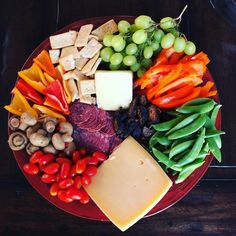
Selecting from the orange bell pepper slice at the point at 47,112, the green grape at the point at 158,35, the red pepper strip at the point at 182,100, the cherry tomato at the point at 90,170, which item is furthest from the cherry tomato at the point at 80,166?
the green grape at the point at 158,35

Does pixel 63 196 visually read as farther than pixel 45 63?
No

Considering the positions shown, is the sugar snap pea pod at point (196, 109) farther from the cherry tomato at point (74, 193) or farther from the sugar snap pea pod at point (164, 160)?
Result: the cherry tomato at point (74, 193)

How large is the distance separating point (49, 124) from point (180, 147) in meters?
0.29


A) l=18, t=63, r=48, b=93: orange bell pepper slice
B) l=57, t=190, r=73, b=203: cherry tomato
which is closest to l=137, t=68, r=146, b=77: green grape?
l=18, t=63, r=48, b=93: orange bell pepper slice

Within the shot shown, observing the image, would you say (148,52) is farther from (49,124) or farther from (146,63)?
(49,124)

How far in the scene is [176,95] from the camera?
1.00m

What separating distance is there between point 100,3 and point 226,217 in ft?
2.08

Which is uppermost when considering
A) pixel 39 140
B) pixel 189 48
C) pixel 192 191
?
pixel 189 48

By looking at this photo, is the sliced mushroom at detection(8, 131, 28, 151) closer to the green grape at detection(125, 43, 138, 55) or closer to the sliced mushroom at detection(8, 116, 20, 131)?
the sliced mushroom at detection(8, 116, 20, 131)

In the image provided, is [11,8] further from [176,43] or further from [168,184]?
[168,184]

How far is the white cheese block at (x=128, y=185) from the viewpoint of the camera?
0.96 meters

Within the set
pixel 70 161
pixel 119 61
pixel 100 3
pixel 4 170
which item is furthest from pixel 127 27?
pixel 4 170

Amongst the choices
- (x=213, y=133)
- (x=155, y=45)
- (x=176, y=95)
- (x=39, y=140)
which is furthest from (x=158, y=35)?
(x=39, y=140)

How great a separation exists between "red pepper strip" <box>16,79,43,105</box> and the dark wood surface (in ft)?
0.35
